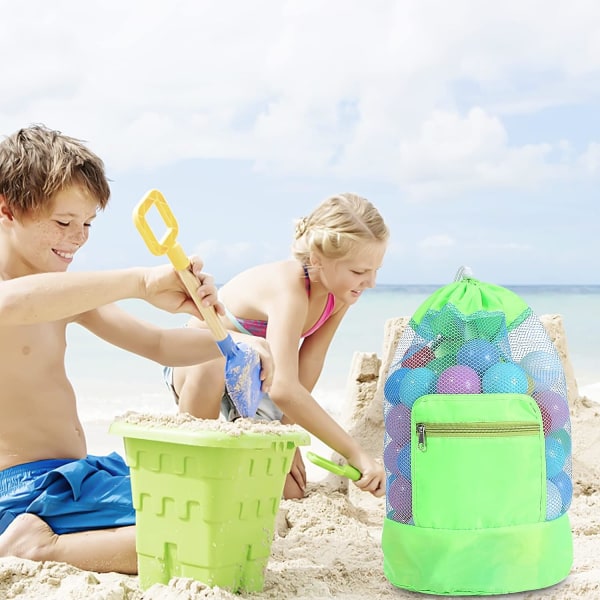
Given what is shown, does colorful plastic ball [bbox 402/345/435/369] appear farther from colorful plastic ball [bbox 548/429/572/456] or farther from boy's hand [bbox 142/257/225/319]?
boy's hand [bbox 142/257/225/319]

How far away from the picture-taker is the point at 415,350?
6.52 feet

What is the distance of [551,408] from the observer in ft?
6.37

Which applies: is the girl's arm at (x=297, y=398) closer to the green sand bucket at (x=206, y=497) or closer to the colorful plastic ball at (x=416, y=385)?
the colorful plastic ball at (x=416, y=385)

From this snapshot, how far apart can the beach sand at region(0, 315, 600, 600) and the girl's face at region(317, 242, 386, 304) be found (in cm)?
61

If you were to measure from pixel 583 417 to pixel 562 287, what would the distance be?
718 inches

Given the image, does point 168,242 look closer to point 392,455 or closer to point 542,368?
point 392,455

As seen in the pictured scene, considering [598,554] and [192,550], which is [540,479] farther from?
[192,550]

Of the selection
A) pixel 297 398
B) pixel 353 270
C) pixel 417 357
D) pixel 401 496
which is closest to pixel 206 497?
pixel 401 496

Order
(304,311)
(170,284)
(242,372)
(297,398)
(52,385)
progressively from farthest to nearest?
(304,311), (297,398), (52,385), (242,372), (170,284)

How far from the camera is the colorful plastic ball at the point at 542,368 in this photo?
1970mm

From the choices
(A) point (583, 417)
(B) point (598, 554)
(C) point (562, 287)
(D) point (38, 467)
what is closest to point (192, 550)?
(D) point (38, 467)

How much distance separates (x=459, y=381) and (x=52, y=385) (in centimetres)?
101

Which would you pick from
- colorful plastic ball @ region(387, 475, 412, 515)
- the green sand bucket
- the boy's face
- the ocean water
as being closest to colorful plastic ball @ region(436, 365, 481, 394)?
colorful plastic ball @ region(387, 475, 412, 515)

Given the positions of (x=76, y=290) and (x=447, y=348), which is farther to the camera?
(x=447, y=348)
